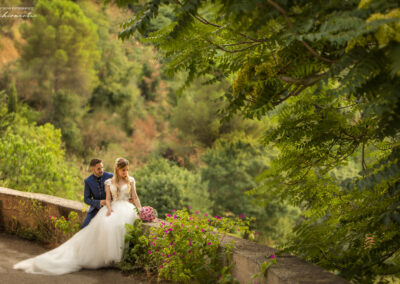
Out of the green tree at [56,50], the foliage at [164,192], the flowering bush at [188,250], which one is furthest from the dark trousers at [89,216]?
the green tree at [56,50]

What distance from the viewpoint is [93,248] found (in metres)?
5.18

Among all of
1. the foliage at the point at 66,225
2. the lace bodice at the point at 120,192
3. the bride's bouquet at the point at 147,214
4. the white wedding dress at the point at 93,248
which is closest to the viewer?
the white wedding dress at the point at 93,248

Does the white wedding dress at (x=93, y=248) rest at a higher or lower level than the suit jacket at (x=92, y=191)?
lower

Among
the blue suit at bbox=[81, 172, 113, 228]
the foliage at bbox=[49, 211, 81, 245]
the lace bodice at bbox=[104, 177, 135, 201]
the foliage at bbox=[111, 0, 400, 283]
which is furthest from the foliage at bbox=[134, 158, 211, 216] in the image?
the foliage at bbox=[111, 0, 400, 283]

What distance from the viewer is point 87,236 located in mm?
5285

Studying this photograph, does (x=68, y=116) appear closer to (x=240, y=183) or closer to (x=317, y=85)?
(x=240, y=183)

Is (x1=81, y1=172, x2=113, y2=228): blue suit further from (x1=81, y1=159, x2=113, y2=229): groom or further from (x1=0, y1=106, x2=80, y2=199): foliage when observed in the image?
(x1=0, y1=106, x2=80, y2=199): foliage

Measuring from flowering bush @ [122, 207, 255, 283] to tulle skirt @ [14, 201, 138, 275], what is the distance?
0.84ft

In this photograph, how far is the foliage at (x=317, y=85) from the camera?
1.77 metres

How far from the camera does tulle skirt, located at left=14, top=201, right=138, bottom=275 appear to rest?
5.05 metres

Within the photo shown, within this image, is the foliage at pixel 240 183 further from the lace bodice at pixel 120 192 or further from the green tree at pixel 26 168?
the lace bodice at pixel 120 192

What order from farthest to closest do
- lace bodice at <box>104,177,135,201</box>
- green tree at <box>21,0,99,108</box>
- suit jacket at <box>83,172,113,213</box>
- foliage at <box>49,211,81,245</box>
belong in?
green tree at <box>21,0,99,108</box>, foliage at <box>49,211,81,245</box>, suit jacket at <box>83,172,113,213</box>, lace bodice at <box>104,177,135,201</box>

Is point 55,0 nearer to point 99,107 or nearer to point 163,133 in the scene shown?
point 99,107

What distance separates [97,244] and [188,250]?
1.51 m
